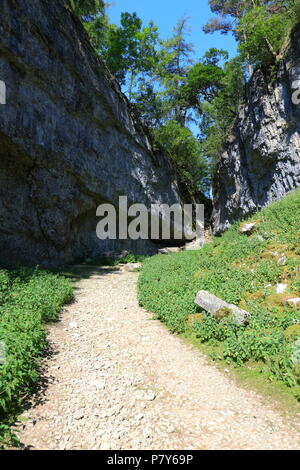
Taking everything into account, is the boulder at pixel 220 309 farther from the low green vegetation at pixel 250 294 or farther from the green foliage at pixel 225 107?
the green foliage at pixel 225 107

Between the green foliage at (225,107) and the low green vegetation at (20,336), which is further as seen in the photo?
the green foliage at (225,107)

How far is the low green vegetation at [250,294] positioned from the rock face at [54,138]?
820 cm

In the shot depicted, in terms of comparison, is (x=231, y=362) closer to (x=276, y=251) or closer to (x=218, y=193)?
(x=276, y=251)

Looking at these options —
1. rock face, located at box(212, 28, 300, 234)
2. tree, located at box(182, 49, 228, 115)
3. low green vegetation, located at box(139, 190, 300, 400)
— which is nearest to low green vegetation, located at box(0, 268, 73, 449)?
low green vegetation, located at box(139, 190, 300, 400)

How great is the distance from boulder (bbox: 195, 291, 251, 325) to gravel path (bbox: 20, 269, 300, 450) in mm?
1226

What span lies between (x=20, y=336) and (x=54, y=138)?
1462 centimetres

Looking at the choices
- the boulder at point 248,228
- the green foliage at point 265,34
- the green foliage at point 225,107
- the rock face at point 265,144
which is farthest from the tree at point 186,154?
the boulder at point 248,228

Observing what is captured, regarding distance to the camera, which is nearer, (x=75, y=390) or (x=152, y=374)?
(x=75, y=390)

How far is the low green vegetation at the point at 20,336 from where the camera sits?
402 cm

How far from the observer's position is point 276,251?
35.3 feet

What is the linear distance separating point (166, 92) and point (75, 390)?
31492mm

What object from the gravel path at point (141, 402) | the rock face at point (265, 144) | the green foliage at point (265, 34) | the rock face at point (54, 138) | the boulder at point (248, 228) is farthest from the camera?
the green foliage at point (265, 34)

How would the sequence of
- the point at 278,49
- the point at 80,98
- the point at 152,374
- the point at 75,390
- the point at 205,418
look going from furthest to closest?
the point at 278,49
the point at 80,98
the point at 152,374
the point at 75,390
the point at 205,418

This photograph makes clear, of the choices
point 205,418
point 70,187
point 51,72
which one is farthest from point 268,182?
point 205,418
